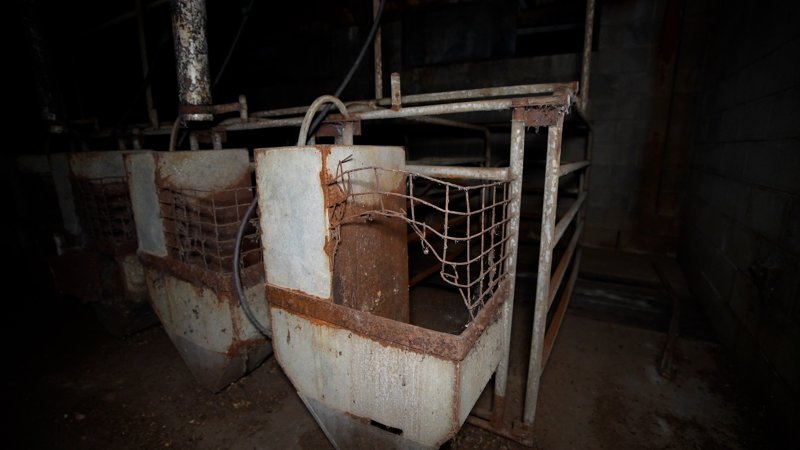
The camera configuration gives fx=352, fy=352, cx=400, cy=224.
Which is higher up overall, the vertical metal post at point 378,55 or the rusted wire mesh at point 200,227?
the vertical metal post at point 378,55

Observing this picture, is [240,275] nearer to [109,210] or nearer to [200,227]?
[200,227]

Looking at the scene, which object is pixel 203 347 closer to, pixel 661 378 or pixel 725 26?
pixel 661 378

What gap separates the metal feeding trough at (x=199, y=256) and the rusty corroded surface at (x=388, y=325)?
2.24ft

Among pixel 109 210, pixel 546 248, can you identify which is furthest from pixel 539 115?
pixel 109 210

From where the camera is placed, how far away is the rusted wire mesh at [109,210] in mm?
2609

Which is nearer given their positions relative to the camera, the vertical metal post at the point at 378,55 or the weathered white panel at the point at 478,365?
the weathered white panel at the point at 478,365

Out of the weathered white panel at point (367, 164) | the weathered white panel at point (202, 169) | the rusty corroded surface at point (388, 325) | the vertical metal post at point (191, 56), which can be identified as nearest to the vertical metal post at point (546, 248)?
the rusty corroded surface at point (388, 325)

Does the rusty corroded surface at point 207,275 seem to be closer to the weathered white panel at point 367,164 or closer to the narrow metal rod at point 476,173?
the weathered white panel at point 367,164

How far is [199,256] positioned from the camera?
2.30 metres

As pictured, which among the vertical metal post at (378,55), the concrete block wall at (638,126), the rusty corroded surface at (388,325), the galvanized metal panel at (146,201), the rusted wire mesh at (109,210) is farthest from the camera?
the concrete block wall at (638,126)

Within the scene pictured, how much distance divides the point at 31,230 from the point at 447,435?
4681 mm

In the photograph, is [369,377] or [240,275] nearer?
[369,377]

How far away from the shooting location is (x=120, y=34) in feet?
17.2

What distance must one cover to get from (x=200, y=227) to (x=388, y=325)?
1.39 metres
